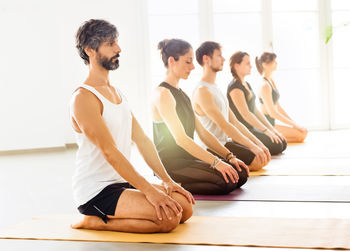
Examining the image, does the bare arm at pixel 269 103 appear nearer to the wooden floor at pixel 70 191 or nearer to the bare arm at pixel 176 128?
the wooden floor at pixel 70 191

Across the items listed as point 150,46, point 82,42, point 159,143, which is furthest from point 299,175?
point 150,46

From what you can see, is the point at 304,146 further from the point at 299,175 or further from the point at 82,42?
Result: the point at 82,42

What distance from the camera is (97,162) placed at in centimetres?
237

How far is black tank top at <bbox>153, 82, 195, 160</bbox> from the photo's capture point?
3.26 meters

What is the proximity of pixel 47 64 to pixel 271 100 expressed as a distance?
9.32 ft

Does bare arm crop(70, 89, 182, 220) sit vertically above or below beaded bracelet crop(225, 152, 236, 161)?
above

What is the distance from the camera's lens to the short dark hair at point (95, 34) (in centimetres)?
233

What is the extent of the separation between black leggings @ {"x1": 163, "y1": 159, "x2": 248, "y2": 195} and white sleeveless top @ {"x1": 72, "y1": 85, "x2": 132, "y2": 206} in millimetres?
961

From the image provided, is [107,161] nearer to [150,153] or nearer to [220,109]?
[150,153]

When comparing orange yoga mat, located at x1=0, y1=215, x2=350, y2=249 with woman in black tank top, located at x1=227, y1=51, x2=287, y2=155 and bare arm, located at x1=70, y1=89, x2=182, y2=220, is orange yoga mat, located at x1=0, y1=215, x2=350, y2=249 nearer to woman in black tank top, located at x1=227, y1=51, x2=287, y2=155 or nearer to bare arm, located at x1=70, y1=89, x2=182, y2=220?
bare arm, located at x1=70, y1=89, x2=182, y2=220

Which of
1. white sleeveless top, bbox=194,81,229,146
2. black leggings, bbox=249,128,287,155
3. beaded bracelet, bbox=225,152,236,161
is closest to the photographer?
beaded bracelet, bbox=225,152,236,161

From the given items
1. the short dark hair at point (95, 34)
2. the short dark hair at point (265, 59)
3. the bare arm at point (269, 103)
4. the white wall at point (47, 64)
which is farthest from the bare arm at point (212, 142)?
the white wall at point (47, 64)

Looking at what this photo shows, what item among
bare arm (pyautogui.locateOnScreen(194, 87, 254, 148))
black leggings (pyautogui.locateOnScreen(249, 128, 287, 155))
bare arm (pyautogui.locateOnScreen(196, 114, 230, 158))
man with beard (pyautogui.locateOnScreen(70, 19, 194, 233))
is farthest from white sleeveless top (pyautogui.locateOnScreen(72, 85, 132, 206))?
black leggings (pyautogui.locateOnScreen(249, 128, 287, 155))

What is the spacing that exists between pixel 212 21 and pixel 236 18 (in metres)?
0.38
